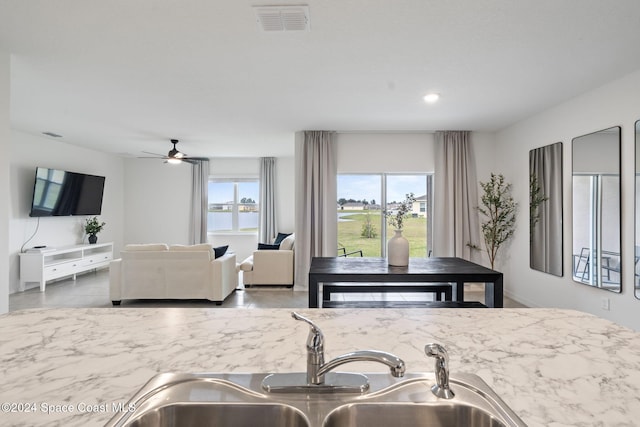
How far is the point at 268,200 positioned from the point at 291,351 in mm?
6560

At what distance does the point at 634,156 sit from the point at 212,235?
7.03 metres

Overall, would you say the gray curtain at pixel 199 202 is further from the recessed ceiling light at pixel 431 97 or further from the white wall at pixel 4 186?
the recessed ceiling light at pixel 431 97

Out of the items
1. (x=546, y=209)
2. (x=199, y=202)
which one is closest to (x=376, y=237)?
(x=546, y=209)

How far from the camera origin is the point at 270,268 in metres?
5.21

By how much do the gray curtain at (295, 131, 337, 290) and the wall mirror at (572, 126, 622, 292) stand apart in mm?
2999

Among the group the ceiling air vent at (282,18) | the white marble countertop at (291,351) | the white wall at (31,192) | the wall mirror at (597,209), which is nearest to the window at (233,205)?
the white wall at (31,192)

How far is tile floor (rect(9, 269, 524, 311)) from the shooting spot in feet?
14.3

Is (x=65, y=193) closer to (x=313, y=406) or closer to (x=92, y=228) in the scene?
(x=92, y=228)

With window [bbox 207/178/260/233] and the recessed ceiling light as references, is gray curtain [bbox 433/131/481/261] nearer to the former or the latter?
the recessed ceiling light

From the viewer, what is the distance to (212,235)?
24.9 feet

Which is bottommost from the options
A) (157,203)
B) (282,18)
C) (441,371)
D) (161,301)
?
(161,301)

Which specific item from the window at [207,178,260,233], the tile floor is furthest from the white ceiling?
the window at [207,178,260,233]

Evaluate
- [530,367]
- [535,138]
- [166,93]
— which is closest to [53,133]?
[166,93]

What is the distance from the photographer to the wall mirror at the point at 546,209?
3.82 meters
